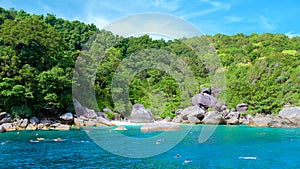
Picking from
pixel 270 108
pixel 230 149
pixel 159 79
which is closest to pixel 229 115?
pixel 270 108

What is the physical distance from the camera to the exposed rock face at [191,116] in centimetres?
3694

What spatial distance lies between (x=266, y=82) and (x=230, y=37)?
31.5 m

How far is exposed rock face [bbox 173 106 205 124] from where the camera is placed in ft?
121

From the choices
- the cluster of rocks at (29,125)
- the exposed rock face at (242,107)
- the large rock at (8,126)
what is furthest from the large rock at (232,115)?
the large rock at (8,126)

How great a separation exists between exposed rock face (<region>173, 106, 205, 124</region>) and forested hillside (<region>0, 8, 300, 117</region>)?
3561mm

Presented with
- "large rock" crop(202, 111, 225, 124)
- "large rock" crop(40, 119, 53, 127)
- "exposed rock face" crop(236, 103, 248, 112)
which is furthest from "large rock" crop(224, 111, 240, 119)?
"large rock" crop(40, 119, 53, 127)

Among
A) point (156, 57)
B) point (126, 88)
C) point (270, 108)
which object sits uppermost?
point (156, 57)

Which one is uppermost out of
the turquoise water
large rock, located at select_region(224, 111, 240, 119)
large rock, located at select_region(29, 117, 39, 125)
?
large rock, located at select_region(224, 111, 240, 119)

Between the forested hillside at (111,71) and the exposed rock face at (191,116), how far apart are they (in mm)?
3561

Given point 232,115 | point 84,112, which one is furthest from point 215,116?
point 84,112

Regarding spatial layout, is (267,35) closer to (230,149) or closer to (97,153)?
(230,149)

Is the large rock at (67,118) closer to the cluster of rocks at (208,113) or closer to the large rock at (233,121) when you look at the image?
the cluster of rocks at (208,113)

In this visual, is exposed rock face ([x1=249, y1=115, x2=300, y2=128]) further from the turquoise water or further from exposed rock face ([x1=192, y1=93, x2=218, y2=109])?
the turquoise water

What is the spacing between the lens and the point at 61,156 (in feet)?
51.2
